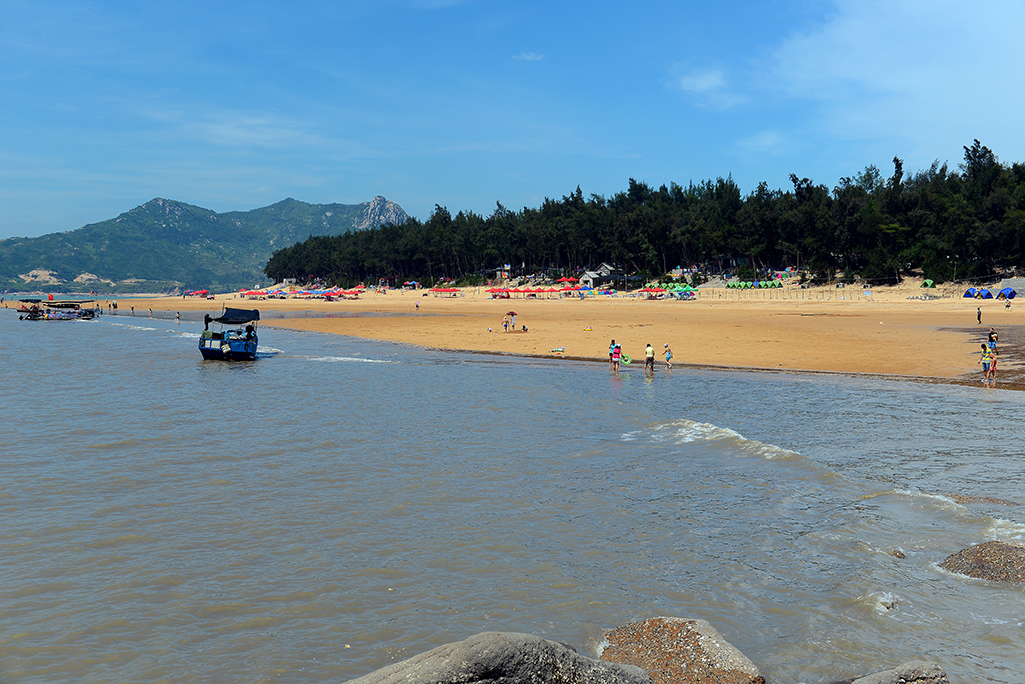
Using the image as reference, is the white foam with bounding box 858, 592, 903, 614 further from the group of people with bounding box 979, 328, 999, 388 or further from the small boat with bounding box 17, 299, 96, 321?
the small boat with bounding box 17, 299, 96, 321

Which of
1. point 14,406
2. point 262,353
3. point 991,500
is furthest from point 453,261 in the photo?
point 991,500

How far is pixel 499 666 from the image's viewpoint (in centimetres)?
460

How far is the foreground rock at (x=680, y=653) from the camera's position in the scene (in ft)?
23.4

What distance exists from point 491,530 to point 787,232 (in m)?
117

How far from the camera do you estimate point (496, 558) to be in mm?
11227

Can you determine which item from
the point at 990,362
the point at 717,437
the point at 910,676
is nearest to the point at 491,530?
the point at 910,676

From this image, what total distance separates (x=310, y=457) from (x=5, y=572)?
7860 mm

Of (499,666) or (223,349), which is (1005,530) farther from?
(223,349)

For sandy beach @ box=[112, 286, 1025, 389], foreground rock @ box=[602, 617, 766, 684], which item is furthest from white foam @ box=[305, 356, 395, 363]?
foreground rock @ box=[602, 617, 766, 684]

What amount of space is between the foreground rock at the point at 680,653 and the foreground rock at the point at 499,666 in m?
2.45

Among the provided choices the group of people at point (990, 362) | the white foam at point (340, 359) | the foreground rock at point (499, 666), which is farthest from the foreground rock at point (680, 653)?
the white foam at point (340, 359)

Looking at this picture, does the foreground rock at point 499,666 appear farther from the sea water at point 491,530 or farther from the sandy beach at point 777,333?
the sandy beach at point 777,333

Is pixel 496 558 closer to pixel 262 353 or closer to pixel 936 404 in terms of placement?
pixel 936 404

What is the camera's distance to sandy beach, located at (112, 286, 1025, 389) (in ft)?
118
